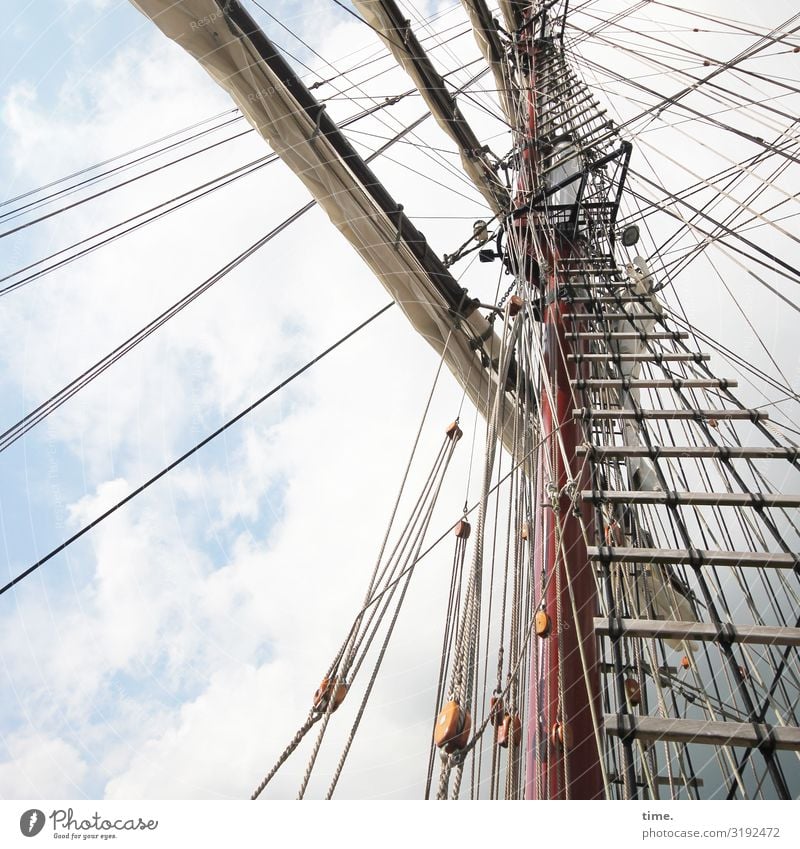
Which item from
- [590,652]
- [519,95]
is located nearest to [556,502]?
[590,652]

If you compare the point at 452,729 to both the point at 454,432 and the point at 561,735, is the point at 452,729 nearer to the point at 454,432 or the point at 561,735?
the point at 561,735

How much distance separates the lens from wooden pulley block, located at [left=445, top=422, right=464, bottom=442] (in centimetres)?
380

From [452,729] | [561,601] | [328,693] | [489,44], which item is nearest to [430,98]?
[489,44]

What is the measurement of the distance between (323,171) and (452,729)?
3.33 m

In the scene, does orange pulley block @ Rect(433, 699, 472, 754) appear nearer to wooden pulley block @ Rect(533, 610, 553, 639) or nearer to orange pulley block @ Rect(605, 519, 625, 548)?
wooden pulley block @ Rect(533, 610, 553, 639)

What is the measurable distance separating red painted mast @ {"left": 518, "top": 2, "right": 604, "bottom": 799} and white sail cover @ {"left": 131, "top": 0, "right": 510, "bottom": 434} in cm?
77

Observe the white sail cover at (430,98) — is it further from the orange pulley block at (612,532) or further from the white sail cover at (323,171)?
the orange pulley block at (612,532)

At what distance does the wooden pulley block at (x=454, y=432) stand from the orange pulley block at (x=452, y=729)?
6.42ft

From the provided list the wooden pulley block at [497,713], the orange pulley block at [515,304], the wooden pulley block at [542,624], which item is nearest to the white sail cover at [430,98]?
the orange pulley block at [515,304]

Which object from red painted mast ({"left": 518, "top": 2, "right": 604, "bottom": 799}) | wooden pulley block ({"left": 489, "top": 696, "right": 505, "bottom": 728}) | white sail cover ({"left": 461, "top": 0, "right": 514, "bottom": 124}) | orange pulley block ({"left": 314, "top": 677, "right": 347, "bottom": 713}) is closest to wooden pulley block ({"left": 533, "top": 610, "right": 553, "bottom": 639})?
red painted mast ({"left": 518, "top": 2, "right": 604, "bottom": 799})

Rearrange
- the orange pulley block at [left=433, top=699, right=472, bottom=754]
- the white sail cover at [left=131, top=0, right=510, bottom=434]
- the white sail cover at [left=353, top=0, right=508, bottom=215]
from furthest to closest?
the white sail cover at [left=353, top=0, right=508, bottom=215]
the white sail cover at [left=131, top=0, right=510, bottom=434]
the orange pulley block at [left=433, top=699, right=472, bottom=754]

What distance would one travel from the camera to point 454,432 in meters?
3.81

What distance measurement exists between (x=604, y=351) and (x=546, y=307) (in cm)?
52
